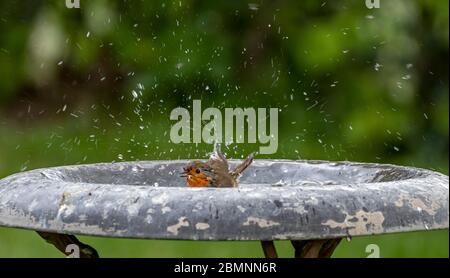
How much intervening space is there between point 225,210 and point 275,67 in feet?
13.1

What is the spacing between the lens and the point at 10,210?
181 centimetres

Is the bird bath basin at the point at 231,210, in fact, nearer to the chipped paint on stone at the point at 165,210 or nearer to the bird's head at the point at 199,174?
the chipped paint on stone at the point at 165,210

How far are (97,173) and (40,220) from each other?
0.59 m

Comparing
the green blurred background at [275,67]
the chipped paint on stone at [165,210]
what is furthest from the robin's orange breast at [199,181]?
the green blurred background at [275,67]

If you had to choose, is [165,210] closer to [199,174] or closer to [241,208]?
[241,208]

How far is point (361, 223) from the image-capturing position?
1.67 m

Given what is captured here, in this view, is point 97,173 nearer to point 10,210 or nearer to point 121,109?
point 10,210

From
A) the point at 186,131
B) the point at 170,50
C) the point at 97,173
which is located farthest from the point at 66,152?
the point at 97,173

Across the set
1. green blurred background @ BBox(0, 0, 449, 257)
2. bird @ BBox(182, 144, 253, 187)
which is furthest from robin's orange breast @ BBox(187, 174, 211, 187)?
green blurred background @ BBox(0, 0, 449, 257)

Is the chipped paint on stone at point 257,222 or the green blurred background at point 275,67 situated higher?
the green blurred background at point 275,67

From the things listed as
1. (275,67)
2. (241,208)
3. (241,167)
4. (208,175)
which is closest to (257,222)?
(241,208)

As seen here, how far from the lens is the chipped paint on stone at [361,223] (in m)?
1.65

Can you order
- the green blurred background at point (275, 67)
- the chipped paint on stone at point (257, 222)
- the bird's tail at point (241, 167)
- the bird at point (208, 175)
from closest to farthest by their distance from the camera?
the chipped paint on stone at point (257, 222), the bird at point (208, 175), the bird's tail at point (241, 167), the green blurred background at point (275, 67)

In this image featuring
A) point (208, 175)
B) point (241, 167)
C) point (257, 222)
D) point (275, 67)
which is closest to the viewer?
point (257, 222)
